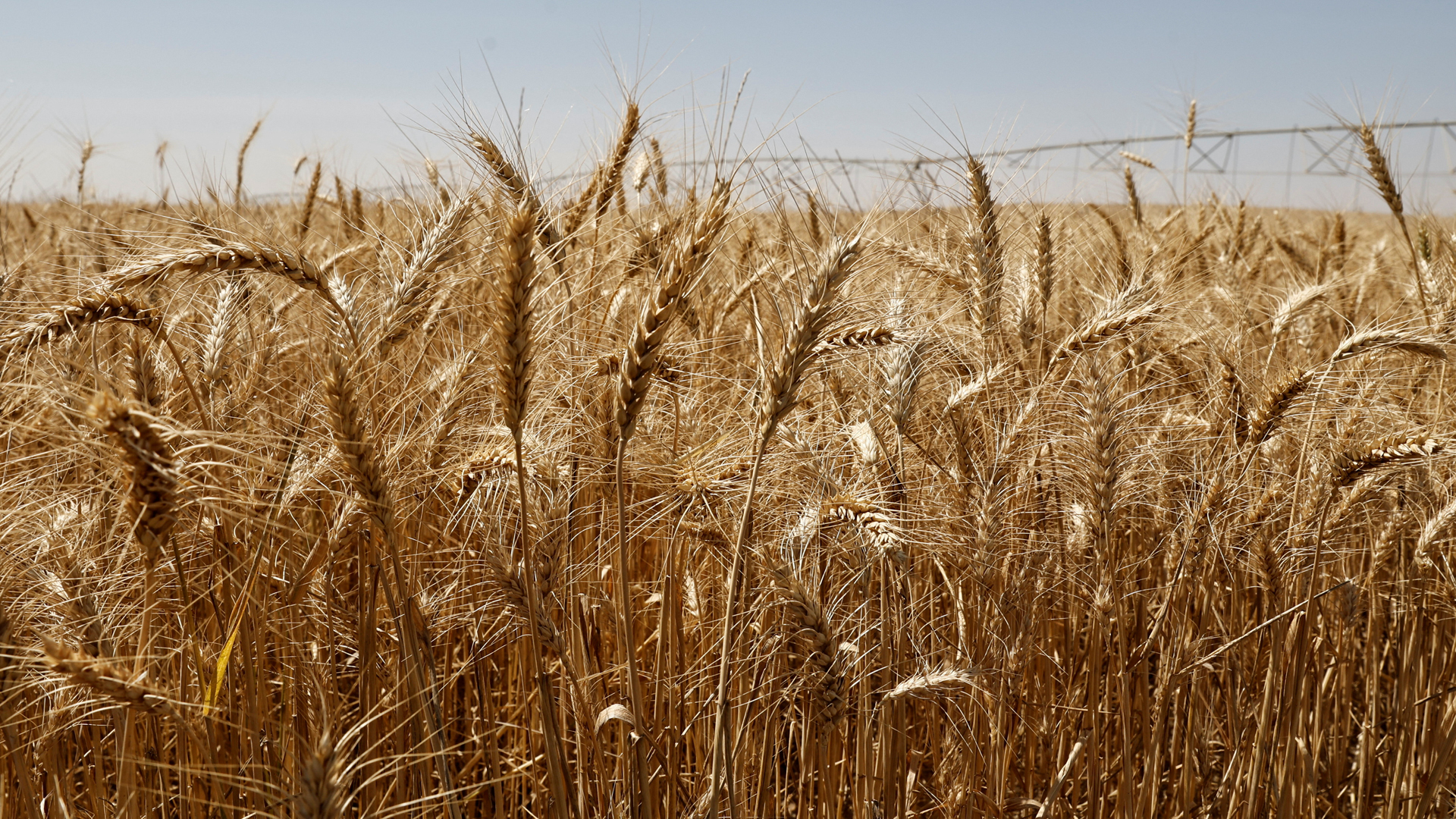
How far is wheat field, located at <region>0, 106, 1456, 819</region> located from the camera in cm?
129

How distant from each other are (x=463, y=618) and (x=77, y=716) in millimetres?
757

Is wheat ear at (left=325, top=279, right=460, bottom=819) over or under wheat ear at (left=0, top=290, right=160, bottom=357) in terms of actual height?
under

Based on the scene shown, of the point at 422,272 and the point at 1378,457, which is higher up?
the point at 422,272

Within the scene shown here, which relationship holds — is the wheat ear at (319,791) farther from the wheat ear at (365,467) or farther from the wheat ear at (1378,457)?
the wheat ear at (1378,457)

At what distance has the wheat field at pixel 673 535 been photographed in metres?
1.29

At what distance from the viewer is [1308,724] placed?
2.18 metres

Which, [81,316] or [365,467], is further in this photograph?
[81,316]

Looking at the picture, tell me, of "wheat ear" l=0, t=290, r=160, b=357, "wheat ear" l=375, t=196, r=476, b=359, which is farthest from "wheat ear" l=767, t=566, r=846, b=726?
"wheat ear" l=0, t=290, r=160, b=357

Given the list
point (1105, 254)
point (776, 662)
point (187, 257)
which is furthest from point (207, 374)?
point (1105, 254)

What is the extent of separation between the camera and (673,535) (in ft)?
5.05


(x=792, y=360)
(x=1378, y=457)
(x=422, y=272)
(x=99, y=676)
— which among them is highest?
(x=422, y=272)

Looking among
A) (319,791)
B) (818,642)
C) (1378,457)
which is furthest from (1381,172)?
(319,791)

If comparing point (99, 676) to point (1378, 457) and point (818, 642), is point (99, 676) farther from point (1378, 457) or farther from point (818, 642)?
point (1378, 457)

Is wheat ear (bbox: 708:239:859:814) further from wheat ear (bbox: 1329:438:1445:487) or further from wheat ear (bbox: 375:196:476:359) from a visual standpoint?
wheat ear (bbox: 1329:438:1445:487)
